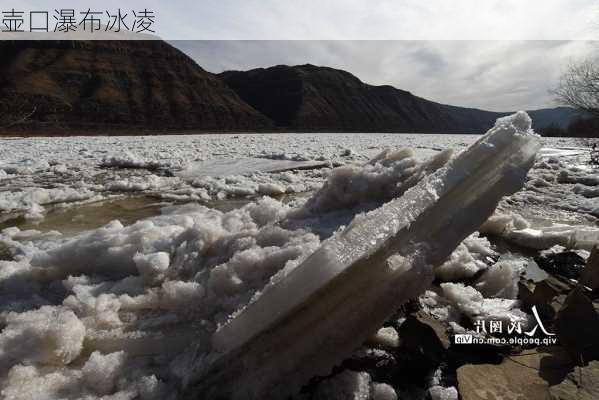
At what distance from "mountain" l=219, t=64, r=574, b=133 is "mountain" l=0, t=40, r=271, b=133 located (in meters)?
15.8

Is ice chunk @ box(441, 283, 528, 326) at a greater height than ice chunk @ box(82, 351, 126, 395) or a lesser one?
greater

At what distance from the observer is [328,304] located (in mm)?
1609

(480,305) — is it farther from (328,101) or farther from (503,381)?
(328,101)

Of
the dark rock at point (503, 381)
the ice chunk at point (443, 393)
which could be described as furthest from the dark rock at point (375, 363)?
the dark rock at point (503, 381)

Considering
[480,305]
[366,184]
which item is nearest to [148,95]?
[366,184]

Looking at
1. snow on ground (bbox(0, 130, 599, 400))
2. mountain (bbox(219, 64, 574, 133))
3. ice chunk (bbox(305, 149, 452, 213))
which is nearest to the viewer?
snow on ground (bbox(0, 130, 599, 400))

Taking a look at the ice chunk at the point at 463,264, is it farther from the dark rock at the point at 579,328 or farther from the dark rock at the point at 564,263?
the dark rock at the point at 579,328

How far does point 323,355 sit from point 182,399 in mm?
613

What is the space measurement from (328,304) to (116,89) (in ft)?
206

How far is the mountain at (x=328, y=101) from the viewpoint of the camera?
265ft

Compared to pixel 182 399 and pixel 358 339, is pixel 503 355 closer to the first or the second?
pixel 358 339

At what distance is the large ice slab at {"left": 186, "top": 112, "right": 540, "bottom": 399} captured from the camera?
1.51 m

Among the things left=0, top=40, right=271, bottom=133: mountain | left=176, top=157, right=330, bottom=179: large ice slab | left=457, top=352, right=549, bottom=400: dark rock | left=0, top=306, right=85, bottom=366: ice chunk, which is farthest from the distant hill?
left=457, top=352, right=549, bottom=400: dark rock

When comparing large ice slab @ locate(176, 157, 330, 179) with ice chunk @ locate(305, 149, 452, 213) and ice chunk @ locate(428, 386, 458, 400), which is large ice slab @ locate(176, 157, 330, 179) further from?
ice chunk @ locate(428, 386, 458, 400)
